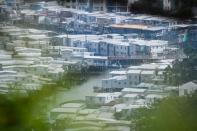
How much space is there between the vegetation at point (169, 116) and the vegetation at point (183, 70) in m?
0.10

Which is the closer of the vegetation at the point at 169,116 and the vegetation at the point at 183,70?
the vegetation at the point at 169,116

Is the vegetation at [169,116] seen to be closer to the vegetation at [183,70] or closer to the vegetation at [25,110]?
the vegetation at [183,70]

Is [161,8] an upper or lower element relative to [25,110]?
upper

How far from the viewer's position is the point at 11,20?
110 centimetres

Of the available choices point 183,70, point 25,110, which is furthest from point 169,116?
point 183,70

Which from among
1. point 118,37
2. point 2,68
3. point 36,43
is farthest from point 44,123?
point 118,37

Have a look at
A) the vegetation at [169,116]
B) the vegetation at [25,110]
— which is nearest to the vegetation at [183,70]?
the vegetation at [169,116]

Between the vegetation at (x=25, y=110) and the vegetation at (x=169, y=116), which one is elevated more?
the vegetation at (x=25, y=110)

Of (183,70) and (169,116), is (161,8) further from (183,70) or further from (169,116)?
(169,116)

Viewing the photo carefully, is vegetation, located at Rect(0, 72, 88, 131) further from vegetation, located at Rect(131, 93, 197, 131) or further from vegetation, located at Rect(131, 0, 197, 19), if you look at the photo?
vegetation, located at Rect(131, 0, 197, 19)

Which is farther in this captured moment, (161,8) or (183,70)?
(161,8)

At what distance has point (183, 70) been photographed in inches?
49.1

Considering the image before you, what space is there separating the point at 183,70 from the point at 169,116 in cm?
45

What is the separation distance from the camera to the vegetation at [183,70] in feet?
3.98
